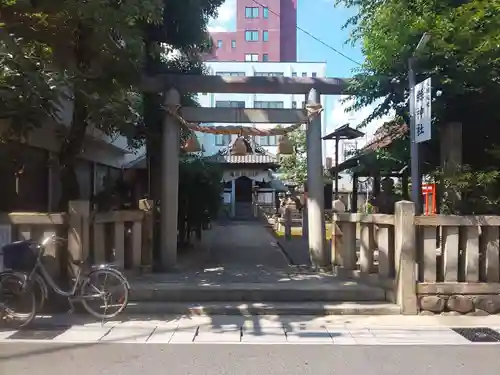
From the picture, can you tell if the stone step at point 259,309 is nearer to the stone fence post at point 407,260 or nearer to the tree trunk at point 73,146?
the stone fence post at point 407,260

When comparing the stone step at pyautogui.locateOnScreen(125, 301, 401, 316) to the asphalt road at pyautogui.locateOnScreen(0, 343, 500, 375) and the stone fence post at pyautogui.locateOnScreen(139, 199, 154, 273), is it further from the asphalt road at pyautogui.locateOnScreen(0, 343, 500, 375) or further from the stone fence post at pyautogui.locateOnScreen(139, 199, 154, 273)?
the stone fence post at pyautogui.locateOnScreen(139, 199, 154, 273)

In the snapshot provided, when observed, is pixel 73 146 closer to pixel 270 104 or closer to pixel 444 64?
pixel 444 64

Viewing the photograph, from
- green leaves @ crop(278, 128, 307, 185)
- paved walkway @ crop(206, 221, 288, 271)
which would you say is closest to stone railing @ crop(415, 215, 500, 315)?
paved walkway @ crop(206, 221, 288, 271)

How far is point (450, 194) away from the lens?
887cm

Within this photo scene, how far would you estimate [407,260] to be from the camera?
8.06 meters

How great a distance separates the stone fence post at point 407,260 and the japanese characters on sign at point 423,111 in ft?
3.98

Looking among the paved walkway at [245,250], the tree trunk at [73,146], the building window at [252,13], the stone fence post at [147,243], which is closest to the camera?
the tree trunk at [73,146]

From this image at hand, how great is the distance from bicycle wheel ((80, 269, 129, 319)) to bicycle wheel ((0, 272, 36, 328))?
2.34ft

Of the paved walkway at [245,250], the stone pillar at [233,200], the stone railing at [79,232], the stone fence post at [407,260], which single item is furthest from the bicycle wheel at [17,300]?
the stone pillar at [233,200]

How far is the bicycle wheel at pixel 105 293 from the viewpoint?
297 inches

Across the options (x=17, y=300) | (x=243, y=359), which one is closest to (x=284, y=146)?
(x=17, y=300)

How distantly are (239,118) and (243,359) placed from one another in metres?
6.41

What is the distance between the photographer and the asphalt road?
547 cm

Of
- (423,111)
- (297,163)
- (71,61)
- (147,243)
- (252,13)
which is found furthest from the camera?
(252,13)
